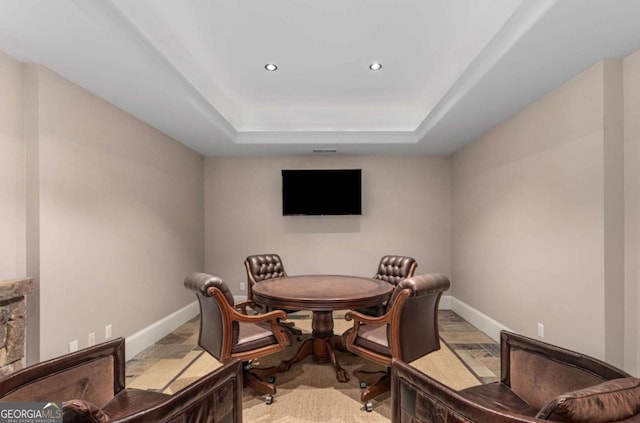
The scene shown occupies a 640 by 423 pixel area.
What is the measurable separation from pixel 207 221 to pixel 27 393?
3880mm

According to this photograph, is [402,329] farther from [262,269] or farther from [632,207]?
[262,269]

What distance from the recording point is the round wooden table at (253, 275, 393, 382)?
254 centimetres

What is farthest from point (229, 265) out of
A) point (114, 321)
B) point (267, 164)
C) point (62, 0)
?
point (62, 0)

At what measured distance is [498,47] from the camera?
2.14 m

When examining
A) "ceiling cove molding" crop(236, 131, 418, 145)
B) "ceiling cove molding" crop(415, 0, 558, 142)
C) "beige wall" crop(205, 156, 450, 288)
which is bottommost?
"beige wall" crop(205, 156, 450, 288)

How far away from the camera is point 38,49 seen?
2.05 metres

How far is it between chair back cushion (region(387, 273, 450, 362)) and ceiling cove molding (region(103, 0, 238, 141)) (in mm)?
2372

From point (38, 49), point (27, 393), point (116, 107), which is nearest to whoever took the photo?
point (27, 393)

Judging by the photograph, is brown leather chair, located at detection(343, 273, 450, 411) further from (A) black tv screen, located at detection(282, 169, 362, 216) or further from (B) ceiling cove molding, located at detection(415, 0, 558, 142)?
(A) black tv screen, located at detection(282, 169, 362, 216)

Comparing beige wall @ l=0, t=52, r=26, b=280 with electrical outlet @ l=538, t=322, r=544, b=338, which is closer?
beige wall @ l=0, t=52, r=26, b=280

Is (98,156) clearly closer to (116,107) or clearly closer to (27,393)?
(116,107)

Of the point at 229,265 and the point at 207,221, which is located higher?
the point at 207,221

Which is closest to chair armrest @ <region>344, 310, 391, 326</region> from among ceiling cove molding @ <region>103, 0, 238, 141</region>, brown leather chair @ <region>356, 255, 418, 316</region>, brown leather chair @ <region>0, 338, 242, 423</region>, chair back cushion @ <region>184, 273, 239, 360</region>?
chair back cushion @ <region>184, 273, 239, 360</region>

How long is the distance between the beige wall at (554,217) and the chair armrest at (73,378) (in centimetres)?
314
